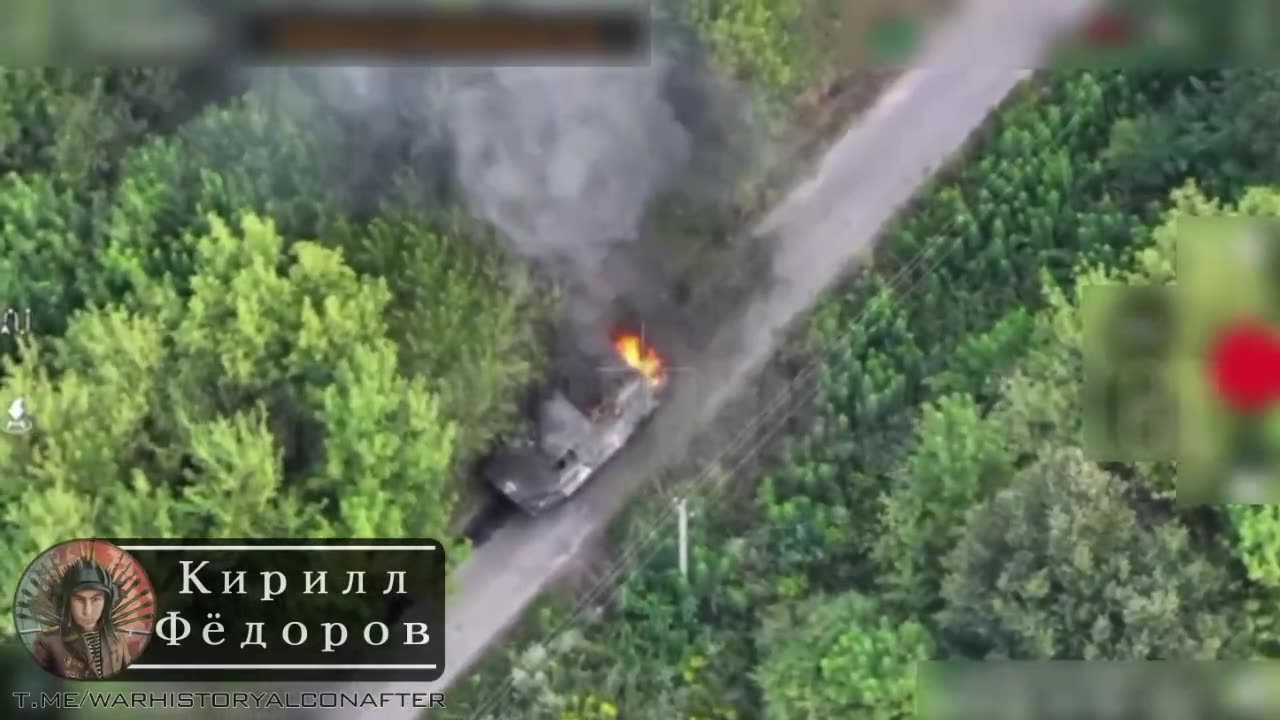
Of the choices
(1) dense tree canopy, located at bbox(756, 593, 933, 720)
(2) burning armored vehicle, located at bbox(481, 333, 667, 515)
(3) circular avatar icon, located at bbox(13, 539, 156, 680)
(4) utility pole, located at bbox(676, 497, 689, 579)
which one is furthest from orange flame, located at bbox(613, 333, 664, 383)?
(3) circular avatar icon, located at bbox(13, 539, 156, 680)

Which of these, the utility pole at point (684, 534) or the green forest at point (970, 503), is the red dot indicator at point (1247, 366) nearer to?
the green forest at point (970, 503)

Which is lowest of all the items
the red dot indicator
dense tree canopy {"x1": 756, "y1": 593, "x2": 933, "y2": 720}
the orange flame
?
dense tree canopy {"x1": 756, "y1": 593, "x2": 933, "y2": 720}

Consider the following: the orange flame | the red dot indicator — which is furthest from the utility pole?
the red dot indicator

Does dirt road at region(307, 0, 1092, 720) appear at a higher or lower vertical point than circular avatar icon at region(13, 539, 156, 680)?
higher

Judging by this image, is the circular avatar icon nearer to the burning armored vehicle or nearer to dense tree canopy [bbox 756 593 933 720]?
the burning armored vehicle

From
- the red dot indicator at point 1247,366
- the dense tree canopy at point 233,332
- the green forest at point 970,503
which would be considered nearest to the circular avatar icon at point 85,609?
the dense tree canopy at point 233,332
